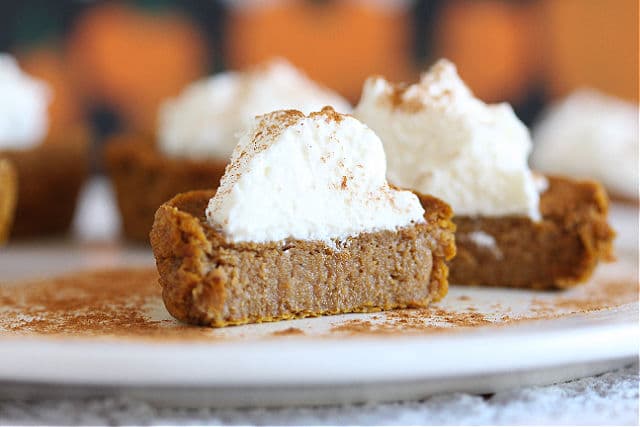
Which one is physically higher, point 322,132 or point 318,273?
point 322,132

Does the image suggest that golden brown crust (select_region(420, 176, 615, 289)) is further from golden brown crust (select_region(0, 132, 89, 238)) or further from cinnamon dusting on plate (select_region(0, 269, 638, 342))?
golden brown crust (select_region(0, 132, 89, 238))

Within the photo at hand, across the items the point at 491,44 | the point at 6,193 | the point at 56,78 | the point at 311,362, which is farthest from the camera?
the point at 491,44

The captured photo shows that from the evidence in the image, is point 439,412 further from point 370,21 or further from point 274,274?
point 370,21

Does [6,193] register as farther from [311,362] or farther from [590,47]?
[590,47]

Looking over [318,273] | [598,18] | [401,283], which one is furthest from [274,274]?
[598,18]

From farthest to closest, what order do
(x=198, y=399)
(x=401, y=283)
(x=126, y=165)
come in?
(x=126, y=165), (x=401, y=283), (x=198, y=399)

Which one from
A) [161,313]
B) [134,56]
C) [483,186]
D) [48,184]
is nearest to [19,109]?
[48,184]
